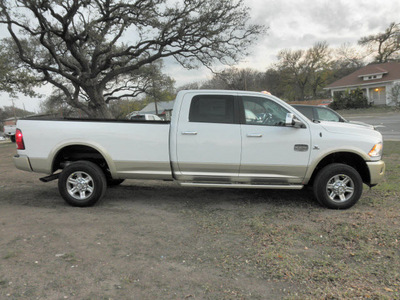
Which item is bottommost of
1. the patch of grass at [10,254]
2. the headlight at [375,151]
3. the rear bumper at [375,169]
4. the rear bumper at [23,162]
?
the patch of grass at [10,254]

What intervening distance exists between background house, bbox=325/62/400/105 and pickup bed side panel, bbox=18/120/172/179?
39.5 m

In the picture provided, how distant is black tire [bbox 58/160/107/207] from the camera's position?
4988 millimetres

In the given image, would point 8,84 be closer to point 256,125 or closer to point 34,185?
point 34,185

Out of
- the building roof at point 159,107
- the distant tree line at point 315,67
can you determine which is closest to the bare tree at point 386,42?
the distant tree line at point 315,67

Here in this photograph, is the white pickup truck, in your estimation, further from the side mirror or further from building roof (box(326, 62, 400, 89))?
building roof (box(326, 62, 400, 89))

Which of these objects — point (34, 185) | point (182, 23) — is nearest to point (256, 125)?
point (34, 185)

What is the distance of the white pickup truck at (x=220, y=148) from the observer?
4711mm

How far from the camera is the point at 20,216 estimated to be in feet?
15.2

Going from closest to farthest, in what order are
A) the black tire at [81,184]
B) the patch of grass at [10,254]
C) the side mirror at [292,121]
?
the patch of grass at [10,254]
the side mirror at [292,121]
the black tire at [81,184]

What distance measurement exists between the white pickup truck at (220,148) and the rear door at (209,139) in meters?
0.02

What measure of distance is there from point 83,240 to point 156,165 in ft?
5.48

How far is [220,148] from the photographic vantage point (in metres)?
4.77

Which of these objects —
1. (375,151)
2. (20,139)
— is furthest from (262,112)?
(20,139)

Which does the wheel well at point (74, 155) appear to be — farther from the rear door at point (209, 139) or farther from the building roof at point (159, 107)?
the building roof at point (159, 107)
